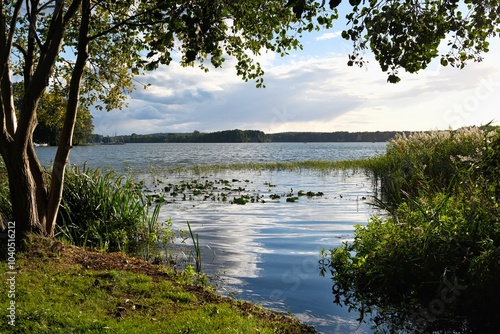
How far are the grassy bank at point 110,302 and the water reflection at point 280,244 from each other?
2.93 ft

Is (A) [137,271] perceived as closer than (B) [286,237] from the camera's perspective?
Yes

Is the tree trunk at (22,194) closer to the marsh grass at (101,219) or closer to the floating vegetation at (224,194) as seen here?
the marsh grass at (101,219)

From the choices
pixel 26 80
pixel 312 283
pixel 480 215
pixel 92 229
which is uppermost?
Answer: pixel 26 80

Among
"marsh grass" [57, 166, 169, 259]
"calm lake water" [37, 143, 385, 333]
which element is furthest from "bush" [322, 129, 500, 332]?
"marsh grass" [57, 166, 169, 259]

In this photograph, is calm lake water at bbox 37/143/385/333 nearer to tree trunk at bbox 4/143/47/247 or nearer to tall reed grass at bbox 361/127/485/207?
tall reed grass at bbox 361/127/485/207

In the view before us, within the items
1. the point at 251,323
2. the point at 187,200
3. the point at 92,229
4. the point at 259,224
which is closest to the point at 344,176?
the point at 187,200

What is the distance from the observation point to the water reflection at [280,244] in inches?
301

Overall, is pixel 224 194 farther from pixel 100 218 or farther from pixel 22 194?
pixel 22 194

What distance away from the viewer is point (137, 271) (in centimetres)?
804

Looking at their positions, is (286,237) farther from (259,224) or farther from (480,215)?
(480,215)

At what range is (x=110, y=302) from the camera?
6.39 meters

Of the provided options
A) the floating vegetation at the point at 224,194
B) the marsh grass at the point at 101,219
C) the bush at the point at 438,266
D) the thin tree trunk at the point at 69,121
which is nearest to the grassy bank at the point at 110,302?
the thin tree trunk at the point at 69,121

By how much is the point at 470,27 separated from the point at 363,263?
14.2 feet

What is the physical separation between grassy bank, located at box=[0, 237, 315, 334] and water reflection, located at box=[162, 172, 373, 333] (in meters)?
0.89
